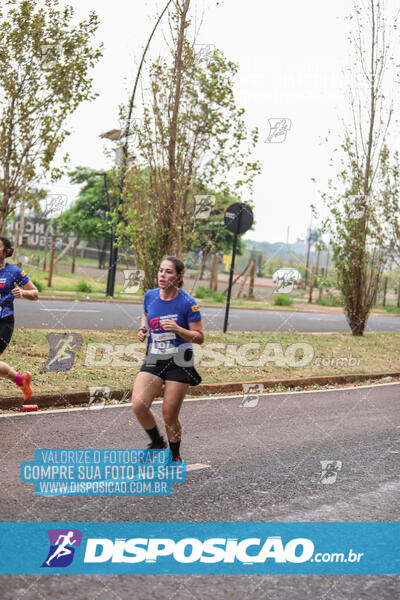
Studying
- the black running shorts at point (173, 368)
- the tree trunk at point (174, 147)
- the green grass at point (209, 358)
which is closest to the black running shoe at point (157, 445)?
the black running shorts at point (173, 368)

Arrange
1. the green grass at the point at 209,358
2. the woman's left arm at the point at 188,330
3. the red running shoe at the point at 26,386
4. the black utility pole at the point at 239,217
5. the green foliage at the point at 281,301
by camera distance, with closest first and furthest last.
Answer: the woman's left arm at the point at 188,330
the red running shoe at the point at 26,386
the green grass at the point at 209,358
the black utility pole at the point at 239,217
the green foliage at the point at 281,301

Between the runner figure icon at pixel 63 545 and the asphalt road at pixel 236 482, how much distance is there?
10.2 inches

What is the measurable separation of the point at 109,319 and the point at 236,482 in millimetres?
12360

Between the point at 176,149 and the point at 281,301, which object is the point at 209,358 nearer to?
the point at 176,149

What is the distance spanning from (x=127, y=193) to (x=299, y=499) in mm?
9902

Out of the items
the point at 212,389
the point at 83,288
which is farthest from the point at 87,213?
the point at 212,389

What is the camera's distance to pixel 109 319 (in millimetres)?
17906

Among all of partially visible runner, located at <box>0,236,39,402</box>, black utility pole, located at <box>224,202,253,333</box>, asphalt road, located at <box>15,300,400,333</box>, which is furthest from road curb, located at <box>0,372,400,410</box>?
asphalt road, located at <box>15,300,400,333</box>

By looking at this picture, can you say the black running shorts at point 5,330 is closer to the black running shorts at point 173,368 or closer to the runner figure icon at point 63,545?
the black running shorts at point 173,368

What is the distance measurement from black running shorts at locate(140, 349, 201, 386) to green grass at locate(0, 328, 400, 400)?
2901 millimetres

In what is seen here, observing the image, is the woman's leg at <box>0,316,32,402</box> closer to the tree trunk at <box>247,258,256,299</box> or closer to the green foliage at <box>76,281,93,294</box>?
the green foliage at <box>76,281,93,294</box>

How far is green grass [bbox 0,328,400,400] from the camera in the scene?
9685 millimetres

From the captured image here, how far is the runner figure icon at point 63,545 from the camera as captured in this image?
416 cm

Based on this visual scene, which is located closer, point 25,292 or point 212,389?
point 25,292
